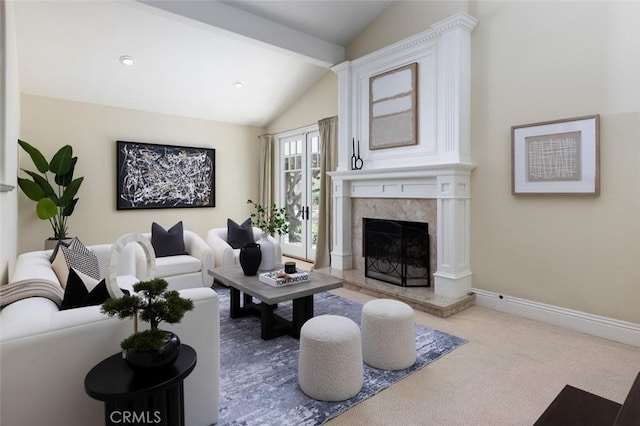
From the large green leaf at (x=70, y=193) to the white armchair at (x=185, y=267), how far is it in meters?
1.52

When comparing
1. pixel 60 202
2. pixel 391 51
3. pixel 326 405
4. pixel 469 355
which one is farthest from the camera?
pixel 60 202

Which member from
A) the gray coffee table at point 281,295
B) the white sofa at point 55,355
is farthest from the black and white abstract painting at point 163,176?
the white sofa at point 55,355

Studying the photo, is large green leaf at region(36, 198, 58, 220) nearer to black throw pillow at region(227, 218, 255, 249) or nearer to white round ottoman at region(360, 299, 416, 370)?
black throw pillow at region(227, 218, 255, 249)

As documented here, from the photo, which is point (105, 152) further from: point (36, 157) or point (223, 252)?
point (223, 252)

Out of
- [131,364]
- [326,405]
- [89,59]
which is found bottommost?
[326,405]

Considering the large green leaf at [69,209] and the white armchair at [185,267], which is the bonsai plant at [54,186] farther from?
the white armchair at [185,267]

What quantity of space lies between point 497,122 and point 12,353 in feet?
13.1

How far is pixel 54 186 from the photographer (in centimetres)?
483

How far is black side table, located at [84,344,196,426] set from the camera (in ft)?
3.83

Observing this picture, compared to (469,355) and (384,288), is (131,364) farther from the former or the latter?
(384,288)

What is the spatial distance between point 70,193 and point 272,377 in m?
4.05

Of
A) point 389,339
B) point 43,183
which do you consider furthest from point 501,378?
point 43,183

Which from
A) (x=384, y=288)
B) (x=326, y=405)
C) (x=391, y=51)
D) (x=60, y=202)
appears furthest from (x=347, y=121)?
(x=60, y=202)

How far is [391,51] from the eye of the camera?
425cm
